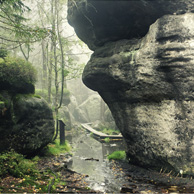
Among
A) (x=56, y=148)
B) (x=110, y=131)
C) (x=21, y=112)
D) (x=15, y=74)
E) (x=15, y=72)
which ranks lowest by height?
(x=110, y=131)

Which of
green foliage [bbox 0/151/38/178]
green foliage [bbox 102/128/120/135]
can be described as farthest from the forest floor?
green foliage [bbox 102/128/120/135]

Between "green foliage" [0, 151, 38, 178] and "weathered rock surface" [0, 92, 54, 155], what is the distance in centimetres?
75

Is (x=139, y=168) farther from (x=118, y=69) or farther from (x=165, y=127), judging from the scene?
(x=118, y=69)

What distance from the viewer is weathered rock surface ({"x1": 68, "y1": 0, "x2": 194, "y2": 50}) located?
8.19 metres

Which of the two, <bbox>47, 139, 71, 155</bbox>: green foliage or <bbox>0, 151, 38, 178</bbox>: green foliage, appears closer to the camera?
<bbox>0, 151, 38, 178</bbox>: green foliage

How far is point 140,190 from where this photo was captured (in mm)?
5938

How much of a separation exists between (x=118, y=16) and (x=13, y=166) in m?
8.66

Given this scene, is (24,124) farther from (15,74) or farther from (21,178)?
(21,178)

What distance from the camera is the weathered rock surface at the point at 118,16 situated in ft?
26.9

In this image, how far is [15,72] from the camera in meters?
8.87

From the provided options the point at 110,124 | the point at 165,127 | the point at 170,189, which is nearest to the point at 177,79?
the point at 165,127

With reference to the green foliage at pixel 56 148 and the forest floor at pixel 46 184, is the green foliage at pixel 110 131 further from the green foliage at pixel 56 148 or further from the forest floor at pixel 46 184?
the forest floor at pixel 46 184

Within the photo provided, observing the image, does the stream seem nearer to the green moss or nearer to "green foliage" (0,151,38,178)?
"green foliage" (0,151,38,178)

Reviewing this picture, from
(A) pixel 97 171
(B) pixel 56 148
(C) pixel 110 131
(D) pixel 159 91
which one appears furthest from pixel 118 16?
(C) pixel 110 131
